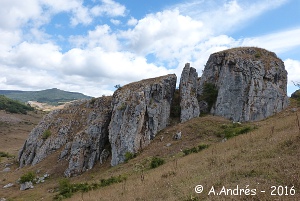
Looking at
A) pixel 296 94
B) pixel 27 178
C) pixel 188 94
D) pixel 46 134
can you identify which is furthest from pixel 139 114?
pixel 296 94

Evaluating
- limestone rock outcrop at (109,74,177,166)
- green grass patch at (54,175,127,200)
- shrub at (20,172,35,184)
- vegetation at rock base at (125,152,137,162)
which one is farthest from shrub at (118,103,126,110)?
shrub at (20,172,35,184)

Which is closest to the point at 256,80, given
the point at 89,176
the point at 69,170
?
the point at 89,176

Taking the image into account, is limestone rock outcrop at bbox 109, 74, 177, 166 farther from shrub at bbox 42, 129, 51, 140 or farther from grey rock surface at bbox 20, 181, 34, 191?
shrub at bbox 42, 129, 51, 140

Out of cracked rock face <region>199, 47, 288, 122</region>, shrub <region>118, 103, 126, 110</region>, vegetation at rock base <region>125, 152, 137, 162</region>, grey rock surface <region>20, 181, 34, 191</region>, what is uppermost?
cracked rock face <region>199, 47, 288, 122</region>

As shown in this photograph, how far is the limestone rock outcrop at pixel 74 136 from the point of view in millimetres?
31078

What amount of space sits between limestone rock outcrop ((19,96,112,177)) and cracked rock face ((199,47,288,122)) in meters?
16.2

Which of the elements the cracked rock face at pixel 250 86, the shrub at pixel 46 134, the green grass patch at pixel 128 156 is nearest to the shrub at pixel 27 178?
the shrub at pixel 46 134

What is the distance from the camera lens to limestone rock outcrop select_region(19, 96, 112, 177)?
1224 inches

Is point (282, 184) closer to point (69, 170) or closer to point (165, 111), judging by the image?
point (165, 111)

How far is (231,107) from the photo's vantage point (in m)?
30.7

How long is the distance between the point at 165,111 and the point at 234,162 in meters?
19.6

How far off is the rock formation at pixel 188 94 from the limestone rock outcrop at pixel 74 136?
1077 centimetres

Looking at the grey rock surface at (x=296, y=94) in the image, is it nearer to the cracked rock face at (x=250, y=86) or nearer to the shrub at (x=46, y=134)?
the cracked rock face at (x=250, y=86)

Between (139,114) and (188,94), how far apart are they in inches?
309
